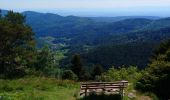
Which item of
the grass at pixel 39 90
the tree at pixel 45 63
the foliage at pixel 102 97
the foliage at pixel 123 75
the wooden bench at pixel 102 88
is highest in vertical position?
the wooden bench at pixel 102 88

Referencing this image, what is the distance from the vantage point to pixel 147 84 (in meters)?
20.8

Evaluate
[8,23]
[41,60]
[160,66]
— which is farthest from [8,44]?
[160,66]

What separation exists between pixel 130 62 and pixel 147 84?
164318mm

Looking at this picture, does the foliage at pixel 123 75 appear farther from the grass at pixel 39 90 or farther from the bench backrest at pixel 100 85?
the grass at pixel 39 90

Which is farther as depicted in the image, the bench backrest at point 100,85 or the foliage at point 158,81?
the foliage at point 158,81

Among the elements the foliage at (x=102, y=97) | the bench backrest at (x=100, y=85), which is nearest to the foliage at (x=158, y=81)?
the bench backrest at (x=100, y=85)

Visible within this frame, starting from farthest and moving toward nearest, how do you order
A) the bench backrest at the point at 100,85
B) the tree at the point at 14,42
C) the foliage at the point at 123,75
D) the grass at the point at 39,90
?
the tree at the point at 14,42 < the foliage at the point at 123,75 < the bench backrest at the point at 100,85 < the grass at the point at 39,90

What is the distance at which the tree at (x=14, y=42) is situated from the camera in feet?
172

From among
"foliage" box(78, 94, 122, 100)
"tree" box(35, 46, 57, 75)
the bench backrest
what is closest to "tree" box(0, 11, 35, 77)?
"tree" box(35, 46, 57, 75)

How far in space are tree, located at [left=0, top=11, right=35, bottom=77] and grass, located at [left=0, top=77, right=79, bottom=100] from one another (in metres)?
30.5

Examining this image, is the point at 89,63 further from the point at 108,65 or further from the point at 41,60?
the point at 41,60

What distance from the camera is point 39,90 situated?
20.5 meters

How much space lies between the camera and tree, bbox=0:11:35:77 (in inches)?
2060

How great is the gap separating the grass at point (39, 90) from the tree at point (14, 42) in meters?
30.5
